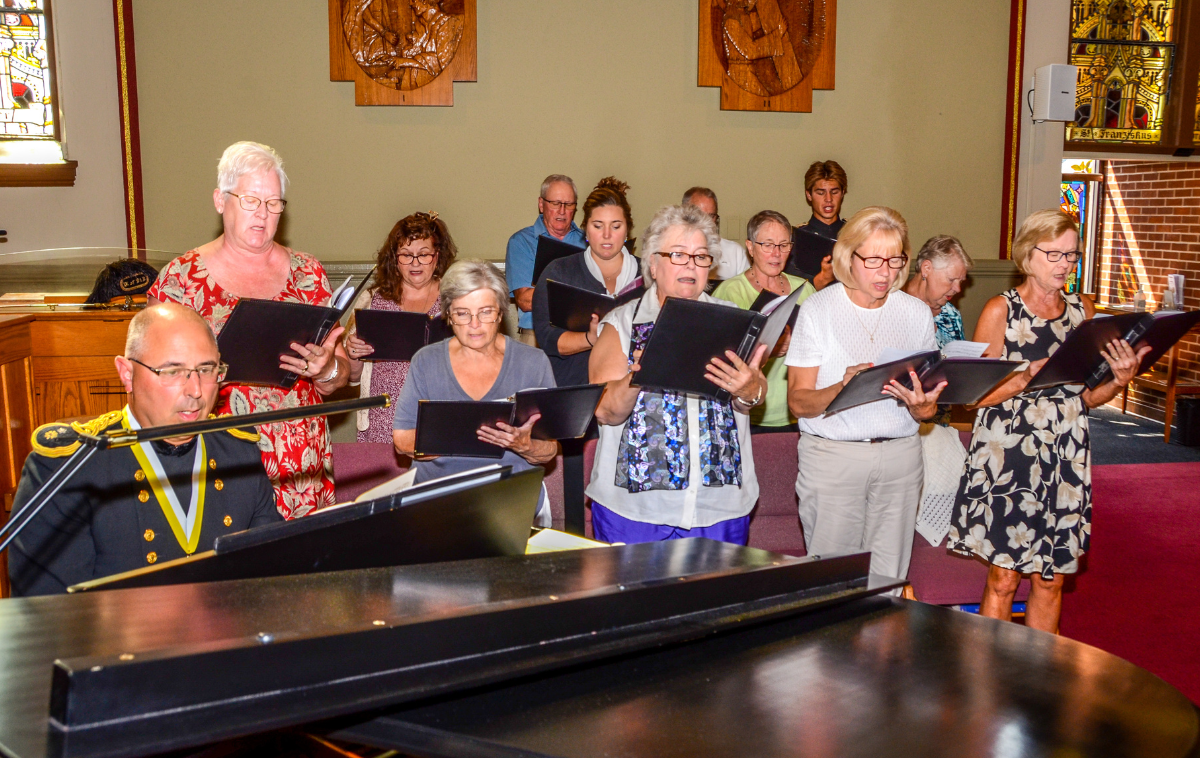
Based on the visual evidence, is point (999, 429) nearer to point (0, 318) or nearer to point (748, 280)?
point (748, 280)

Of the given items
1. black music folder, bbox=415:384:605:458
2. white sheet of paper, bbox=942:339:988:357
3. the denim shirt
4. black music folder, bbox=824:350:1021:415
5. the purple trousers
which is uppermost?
the denim shirt

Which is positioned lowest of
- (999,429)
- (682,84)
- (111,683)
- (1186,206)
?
(999,429)

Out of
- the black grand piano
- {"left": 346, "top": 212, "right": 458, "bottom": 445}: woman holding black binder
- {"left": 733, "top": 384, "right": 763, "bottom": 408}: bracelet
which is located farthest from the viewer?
{"left": 346, "top": 212, "right": 458, "bottom": 445}: woman holding black binder

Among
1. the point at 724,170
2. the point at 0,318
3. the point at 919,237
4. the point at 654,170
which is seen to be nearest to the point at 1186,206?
the point at 919,237

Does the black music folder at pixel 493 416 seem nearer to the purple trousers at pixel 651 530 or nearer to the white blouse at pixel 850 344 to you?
the purple trousers at pixel 651 530

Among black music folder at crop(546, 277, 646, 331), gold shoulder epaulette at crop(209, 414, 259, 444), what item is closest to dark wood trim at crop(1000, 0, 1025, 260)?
black music folder at crop(546, 277, 646, 331)

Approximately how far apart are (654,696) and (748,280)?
2913mm

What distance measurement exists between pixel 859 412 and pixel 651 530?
2.33 ft

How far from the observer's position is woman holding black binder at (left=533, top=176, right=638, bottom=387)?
157 inches

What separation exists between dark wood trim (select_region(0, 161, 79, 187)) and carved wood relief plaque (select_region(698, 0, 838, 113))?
12.3 feet

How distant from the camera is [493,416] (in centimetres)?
260

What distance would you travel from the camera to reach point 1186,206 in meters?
7.71

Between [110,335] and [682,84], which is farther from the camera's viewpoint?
[682,84]

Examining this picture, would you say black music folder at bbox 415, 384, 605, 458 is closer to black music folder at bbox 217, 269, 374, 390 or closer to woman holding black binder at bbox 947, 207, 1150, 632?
black music folder at bbox 217, 269, 374, 390
